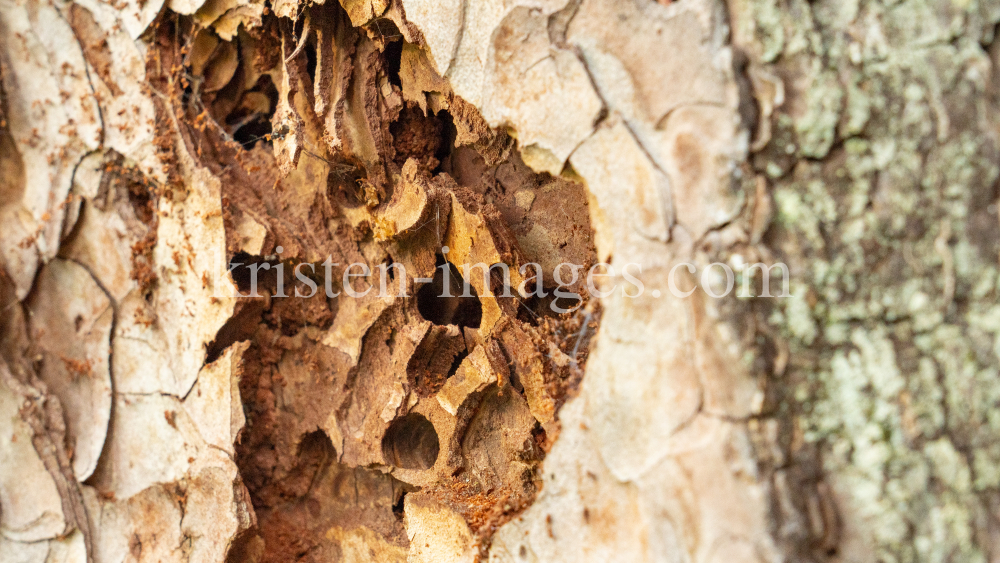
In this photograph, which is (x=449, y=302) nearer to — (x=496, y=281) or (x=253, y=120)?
(x=496, y=281)

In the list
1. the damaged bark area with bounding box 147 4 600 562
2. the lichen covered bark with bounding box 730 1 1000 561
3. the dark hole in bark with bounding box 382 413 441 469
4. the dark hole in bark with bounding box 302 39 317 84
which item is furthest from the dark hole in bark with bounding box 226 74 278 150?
the lichen covered bark with bounding box 730 1 1000 561

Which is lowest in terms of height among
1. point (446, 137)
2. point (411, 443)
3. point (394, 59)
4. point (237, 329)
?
point (411, 443)

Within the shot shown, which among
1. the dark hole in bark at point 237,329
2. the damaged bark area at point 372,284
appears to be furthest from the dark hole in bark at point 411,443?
the dark hole in bark at point 237,329

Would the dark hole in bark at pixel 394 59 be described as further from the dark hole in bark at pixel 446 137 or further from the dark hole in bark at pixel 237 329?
the dark hole in bark at pixel 237 329

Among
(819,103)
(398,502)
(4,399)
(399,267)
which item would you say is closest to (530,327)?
(399,267)

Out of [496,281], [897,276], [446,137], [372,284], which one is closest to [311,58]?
[446,137]

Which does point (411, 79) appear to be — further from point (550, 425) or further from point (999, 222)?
point (999, 222)

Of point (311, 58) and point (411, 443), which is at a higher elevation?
point (311, 58)
